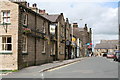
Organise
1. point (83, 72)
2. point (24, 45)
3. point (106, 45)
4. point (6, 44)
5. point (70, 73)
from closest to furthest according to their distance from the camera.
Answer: point (70, 73) < point (83, 72) < point (6, 44) < point (24, 45) < point (106, 45)

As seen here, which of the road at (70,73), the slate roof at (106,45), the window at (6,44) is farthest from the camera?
the slate roof at (106,45)

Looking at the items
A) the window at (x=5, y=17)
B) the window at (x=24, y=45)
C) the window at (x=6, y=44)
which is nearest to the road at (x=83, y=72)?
the window at (x=24, y=45)

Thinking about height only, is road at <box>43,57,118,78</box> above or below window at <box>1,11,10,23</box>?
below

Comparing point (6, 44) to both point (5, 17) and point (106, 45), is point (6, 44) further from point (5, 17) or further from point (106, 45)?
point (106, 45)

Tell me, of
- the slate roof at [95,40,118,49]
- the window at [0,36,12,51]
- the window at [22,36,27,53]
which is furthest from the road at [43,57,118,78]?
the slate roof at [95,40,118,49]

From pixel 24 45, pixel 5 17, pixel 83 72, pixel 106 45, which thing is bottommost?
pixel 83 72

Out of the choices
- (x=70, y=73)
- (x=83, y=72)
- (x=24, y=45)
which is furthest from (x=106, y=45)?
(x=70, y=73)

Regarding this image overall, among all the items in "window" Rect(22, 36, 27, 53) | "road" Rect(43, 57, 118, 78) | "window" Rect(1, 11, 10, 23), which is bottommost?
"road" Rect(43, 57, 118, 78)

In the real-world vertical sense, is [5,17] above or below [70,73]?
above

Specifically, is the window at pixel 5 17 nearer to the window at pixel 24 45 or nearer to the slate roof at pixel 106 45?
the window at pixel 24 45

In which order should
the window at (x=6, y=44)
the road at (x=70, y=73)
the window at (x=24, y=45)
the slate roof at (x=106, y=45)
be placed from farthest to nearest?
the slate roof at (x=106, y=45)
the window at (x=24, y=45)
the window at (x=6, y=44)
the road at (x=70, y=73)

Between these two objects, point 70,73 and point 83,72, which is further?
point 83,72

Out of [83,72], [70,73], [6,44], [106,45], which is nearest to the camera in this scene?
[70,73]

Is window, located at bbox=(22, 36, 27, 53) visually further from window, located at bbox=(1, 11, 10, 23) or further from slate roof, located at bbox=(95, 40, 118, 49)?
slate roof, located at bbox=(95, 40, 118, 49)
